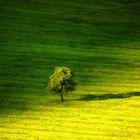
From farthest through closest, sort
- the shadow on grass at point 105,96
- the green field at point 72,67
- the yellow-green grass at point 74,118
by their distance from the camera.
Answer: the shadow on grass at point 105,96 → the green field at point 72,67 → the yellow-green grass at point 74,118

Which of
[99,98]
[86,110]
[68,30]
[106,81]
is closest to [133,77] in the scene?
[106,81]

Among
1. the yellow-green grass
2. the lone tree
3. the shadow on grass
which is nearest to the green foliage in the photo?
the lone tree

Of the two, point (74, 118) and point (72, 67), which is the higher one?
point (72, 67)

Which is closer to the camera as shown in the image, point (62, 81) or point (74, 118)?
point (74, 118)

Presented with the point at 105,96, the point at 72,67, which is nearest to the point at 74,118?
the point at 105,96

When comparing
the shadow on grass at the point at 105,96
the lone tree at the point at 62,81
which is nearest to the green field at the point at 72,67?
the shadow on grass at the point at 105,96

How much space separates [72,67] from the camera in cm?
7475

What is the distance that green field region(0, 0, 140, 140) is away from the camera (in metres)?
51.9

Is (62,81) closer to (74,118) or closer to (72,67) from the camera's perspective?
(74,118)

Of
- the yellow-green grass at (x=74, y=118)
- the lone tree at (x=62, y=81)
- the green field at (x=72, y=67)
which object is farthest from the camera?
the lone tree at (x=62, y=81)

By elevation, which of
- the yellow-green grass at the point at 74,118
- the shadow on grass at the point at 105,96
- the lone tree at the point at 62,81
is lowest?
the yellow-green grass at the point at 74,118

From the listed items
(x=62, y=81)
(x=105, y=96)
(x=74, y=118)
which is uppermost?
(x=62, y=81)

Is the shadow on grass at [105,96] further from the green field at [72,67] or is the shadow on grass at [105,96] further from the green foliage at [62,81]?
the green foliage at [62,81]

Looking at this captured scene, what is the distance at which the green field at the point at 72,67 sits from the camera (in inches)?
2044
